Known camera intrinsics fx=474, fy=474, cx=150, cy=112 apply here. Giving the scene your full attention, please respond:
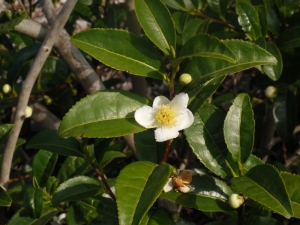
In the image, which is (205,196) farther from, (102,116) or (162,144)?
(102,116)

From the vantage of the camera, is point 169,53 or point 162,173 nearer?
point 162,173

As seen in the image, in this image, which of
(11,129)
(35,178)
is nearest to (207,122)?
(11,129)

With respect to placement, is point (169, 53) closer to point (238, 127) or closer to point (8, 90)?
point (238, 127)

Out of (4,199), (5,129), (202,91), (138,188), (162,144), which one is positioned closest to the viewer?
(138,188)

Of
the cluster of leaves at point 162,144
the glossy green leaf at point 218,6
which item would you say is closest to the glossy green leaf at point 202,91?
the cluster of leaves at point 162,144

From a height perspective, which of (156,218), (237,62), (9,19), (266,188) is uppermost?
(9,19)

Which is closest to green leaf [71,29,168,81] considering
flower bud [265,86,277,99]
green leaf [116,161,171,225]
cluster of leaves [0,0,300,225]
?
cluster of leaves [0,0,300,225]

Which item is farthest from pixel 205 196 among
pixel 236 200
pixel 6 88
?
pixel 6 88
